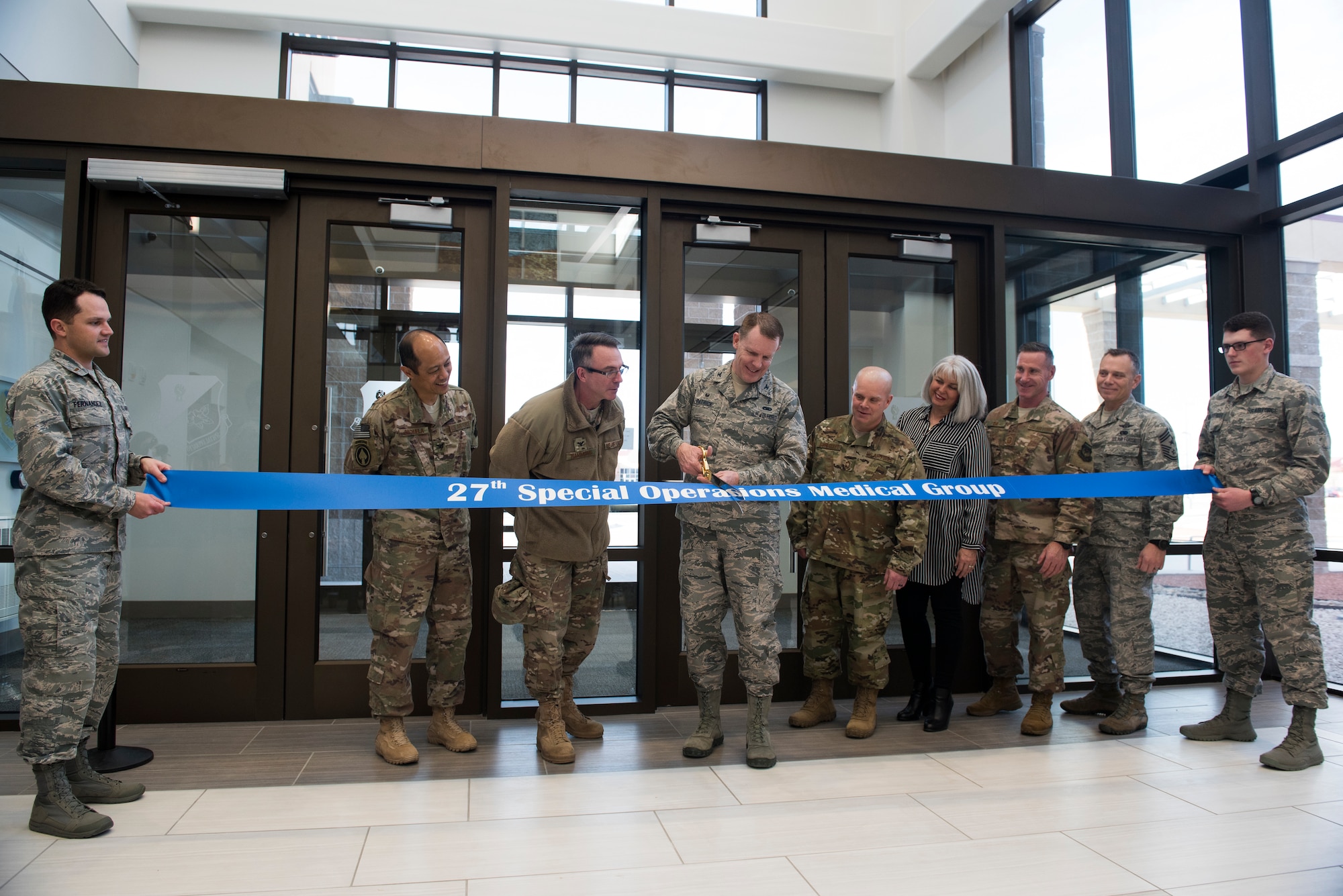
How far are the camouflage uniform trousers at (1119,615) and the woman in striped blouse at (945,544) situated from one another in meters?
0.56

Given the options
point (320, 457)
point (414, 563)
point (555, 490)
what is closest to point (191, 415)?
point (320, 457)

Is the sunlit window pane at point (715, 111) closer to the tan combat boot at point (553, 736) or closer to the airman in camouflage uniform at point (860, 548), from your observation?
the airman in camouflage uniform at point (860, 548)

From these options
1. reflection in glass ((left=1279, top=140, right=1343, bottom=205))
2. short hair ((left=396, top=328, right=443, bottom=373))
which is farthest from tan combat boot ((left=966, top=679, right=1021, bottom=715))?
reflection in glass ((left=1279, top=140, right=1343, bottom=205))

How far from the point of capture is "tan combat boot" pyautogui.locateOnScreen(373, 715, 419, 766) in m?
2.88

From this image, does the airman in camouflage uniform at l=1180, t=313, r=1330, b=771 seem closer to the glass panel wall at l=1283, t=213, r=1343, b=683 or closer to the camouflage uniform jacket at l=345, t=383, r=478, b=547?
the glass panel wall at l=1283, t=213, r=1343, b=683

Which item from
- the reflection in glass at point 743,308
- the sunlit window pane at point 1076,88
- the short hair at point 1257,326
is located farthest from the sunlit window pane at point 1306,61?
the reflection in glass at point 743,308

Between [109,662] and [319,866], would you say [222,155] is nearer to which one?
[109,662]

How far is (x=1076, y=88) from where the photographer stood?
206 inches

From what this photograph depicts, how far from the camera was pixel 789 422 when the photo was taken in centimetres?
306

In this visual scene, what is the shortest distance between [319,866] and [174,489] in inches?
51.6

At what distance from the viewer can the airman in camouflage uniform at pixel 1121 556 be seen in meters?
3.37

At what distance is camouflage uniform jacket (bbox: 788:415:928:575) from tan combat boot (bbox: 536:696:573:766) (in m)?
1.29

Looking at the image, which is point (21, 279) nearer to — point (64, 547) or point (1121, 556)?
point (64, 547)

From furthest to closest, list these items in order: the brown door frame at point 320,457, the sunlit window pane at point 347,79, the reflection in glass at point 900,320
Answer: the sunlit window pane at point 347,79
the reflection in glass at point 900,320
the brown door frame at point 320,457
